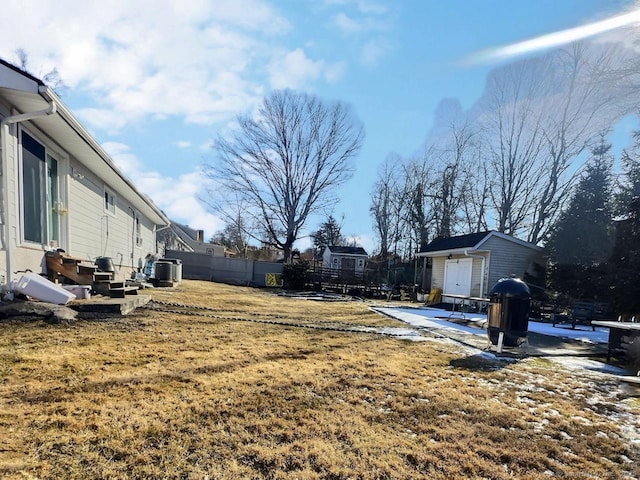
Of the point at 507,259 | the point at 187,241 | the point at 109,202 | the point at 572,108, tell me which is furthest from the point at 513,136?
the point at 187,241

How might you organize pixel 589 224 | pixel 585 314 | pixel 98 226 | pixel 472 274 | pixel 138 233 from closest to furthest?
1. pixel 98 226
2. pixel 585 314
3. pixel 138 233
4. pixel 589 224
5. pixel 472 274

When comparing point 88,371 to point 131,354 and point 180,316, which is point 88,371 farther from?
point 180,316

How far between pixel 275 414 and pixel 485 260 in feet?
45.8

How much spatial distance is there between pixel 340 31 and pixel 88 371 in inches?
335

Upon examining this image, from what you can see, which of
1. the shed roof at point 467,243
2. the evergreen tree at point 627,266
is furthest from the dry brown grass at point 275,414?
the shed roof at point 467,243

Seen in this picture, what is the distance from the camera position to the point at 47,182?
6.25 metres

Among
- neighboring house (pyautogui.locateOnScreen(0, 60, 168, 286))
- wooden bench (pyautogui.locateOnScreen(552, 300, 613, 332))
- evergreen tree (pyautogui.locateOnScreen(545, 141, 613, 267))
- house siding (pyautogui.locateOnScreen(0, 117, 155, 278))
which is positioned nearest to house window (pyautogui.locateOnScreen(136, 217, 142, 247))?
house siding (pyautogui.locateOnScreen(0, 117, 155, 278))

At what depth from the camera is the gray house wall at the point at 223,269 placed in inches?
863

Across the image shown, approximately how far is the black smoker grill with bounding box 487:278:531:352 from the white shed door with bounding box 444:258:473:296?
31.4 feet

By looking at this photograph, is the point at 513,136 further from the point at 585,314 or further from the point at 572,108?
the point at 585,314

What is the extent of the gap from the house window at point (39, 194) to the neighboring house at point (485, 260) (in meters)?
14.0

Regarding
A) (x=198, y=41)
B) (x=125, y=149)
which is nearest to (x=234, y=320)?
(x=198, y=41)

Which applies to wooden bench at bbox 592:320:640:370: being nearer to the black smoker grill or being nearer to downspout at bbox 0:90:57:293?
the black smoker grill

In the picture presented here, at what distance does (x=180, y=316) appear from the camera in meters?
6.16
